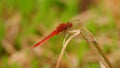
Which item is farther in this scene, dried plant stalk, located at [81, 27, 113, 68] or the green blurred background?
A: the green blurred background

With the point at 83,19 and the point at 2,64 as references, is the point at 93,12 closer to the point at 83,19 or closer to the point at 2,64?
the point at 83,19

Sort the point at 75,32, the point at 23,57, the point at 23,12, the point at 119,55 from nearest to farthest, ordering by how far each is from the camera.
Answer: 1. the point at 75,32
2. the point at 119,55
3. the point at 23,57
4. the point at 23,12

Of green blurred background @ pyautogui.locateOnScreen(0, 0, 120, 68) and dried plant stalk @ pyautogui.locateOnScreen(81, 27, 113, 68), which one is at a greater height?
dried plant stalk @ pyautogui.locateOnScreen(81, 27, 113, 68)

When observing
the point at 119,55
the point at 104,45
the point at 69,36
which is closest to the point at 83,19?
the point at 104,45

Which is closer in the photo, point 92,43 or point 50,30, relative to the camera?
point 92,43

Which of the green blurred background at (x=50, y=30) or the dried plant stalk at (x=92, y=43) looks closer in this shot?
the dried plant stalk at (x=92, y=43)

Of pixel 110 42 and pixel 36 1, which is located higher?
pixel 36 1

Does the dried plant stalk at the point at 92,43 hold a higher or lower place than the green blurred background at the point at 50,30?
higher

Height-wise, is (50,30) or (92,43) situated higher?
(92,43)
